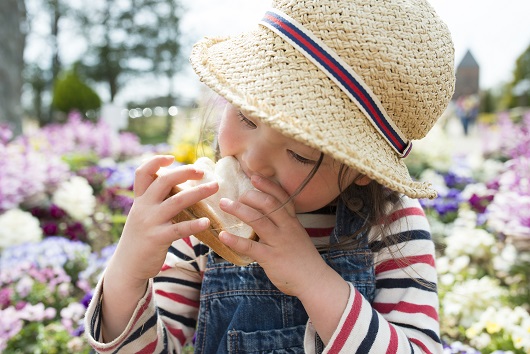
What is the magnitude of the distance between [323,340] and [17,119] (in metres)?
7.70

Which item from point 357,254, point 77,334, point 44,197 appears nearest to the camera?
point 357,254

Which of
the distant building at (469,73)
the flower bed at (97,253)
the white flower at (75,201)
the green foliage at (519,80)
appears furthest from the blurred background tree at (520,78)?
the white flower at (75,201)

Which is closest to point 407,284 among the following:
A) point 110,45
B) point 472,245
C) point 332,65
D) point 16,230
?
point 332,65

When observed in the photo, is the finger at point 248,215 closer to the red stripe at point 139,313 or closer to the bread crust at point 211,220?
the bread crust at point 211,220

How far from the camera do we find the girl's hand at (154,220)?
1.02 metres

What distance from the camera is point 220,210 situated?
3.74 feet

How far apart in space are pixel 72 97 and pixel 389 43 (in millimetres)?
16927

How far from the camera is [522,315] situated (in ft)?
6.61

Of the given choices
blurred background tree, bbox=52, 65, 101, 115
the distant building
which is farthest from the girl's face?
the distant building

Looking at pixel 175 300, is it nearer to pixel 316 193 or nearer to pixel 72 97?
pixel 316 193

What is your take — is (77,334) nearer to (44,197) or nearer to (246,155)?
(246,155)

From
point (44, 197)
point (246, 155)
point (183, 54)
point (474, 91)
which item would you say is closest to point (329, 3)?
point (246, 155)

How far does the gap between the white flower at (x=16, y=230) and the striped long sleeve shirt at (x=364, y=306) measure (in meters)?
1.87

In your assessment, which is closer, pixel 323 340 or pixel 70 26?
pixel 323 340
